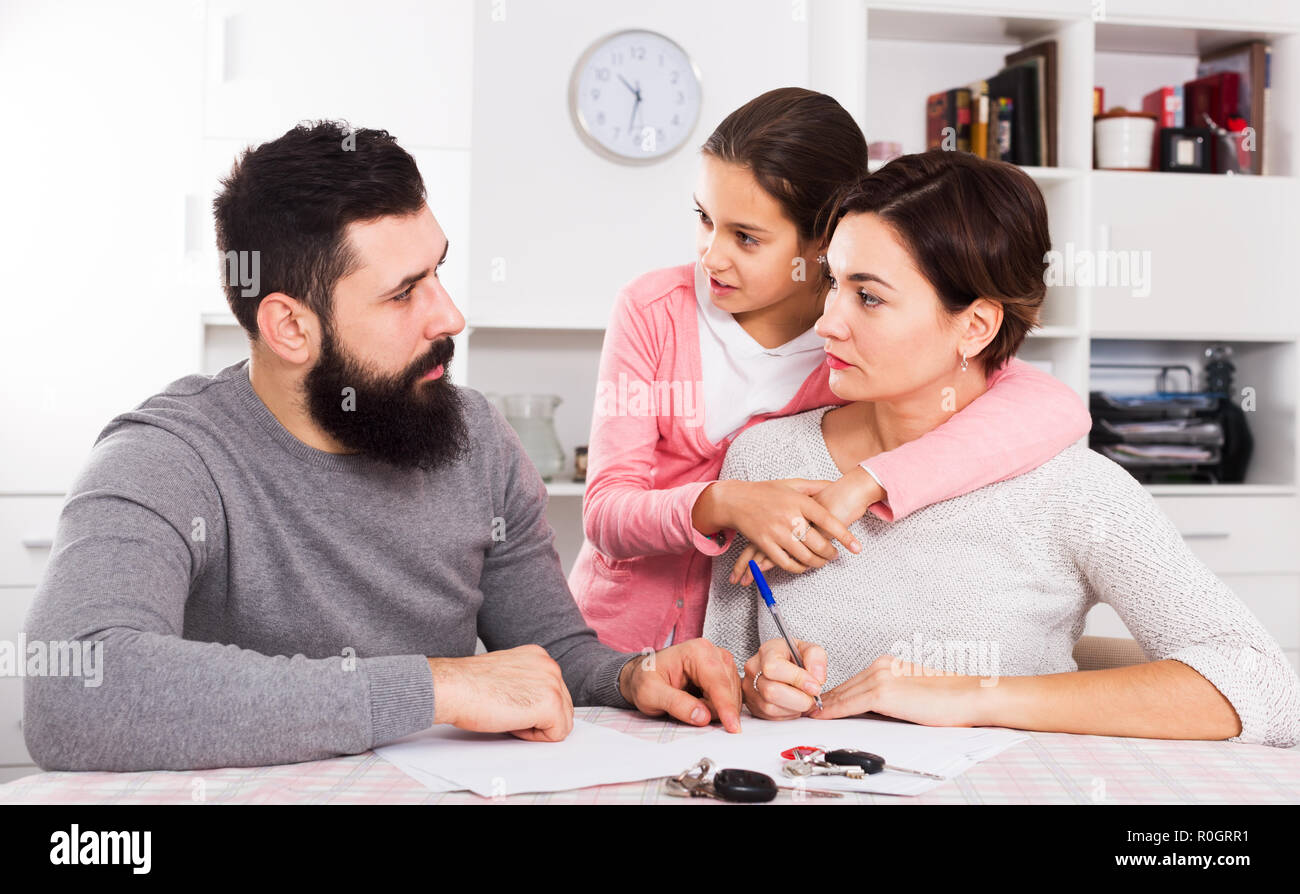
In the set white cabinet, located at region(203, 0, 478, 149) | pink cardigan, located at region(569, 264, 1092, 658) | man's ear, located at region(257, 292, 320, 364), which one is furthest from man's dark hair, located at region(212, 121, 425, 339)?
white cabinet, located at region(203, 0, 478, 149)

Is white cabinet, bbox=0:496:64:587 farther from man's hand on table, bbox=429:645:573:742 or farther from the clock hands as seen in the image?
man's hand on table, bbox=429:645:573:742

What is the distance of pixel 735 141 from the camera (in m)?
1.54

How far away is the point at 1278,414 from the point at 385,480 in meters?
3.03

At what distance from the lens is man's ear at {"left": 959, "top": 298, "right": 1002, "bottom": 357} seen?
1.37m

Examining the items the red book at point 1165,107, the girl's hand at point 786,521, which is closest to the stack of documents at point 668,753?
the girl's hand at point 786,521

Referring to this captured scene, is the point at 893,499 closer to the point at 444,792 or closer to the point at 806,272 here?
the point at 806,272

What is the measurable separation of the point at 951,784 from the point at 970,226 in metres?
0.67

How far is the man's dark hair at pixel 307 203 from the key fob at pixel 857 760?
2.55 ft

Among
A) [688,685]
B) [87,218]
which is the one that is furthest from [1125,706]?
[87,218]

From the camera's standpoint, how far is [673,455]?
5.63ft

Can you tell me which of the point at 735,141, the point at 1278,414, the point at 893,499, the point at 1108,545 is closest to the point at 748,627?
the point at 893,499

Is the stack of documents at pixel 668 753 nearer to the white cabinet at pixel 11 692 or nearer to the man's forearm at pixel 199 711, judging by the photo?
the man's forearm at pixel 199 711

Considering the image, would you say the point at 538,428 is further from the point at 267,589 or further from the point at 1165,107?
the point at 1165,107

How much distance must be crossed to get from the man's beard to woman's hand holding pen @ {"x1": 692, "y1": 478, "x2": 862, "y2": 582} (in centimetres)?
36
